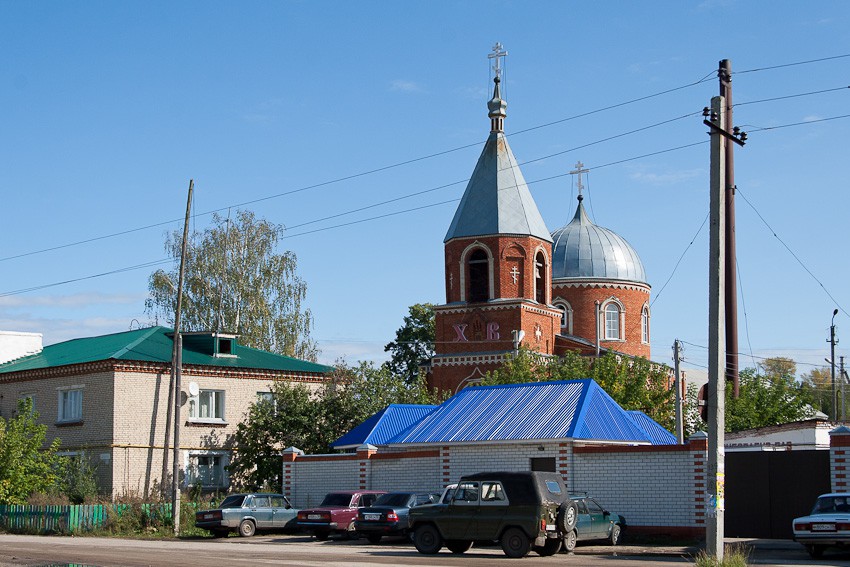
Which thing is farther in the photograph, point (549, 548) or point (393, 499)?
point (393, 499)

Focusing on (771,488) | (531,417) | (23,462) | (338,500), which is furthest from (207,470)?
(771,488)

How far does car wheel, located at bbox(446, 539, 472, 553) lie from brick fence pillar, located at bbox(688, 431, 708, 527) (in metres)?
5.62

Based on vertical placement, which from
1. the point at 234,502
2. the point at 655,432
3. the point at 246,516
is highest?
the point at 655,432

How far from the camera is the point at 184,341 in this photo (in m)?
43.6

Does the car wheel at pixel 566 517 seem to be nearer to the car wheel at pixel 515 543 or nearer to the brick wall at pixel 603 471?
the car wheel at pixel 515 543

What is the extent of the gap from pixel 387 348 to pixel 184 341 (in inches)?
1510

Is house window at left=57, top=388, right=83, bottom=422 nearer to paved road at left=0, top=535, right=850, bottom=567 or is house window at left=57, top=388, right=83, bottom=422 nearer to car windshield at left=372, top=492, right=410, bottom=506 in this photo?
paved road at left=0, top=535, right=850, bottom=567

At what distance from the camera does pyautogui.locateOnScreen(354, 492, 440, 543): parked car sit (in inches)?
1043

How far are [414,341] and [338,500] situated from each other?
163ft

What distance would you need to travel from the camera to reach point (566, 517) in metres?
22.8

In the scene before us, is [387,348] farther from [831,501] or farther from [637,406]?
[831,501]

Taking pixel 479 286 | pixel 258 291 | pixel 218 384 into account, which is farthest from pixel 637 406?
pixel 258 291

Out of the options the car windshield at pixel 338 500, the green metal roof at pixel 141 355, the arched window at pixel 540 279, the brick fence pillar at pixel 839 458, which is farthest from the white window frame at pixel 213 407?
the brick fence pillar at pixel 839 458

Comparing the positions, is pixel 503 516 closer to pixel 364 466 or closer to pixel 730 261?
pixel 364 466
